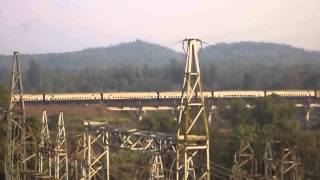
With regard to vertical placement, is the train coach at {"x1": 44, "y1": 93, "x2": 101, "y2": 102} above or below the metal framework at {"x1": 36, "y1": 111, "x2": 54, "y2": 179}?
above

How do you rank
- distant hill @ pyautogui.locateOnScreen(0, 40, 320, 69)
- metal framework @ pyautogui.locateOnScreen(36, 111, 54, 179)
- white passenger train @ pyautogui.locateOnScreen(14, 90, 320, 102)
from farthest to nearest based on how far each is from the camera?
distant hill @ pyautogui.locateOnScreen(0, 40, 320, 69), white passenger train @ pyautogui.locateOnScreen(14, 90, 320, 102), metal framework @ pyautogui.locateOnScreen(36, 111, 54, 179)

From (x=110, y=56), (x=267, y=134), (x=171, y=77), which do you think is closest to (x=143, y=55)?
(x=110, y=56)

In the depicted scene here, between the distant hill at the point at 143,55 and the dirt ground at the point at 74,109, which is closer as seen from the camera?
the dirt ground at the point at 74,109

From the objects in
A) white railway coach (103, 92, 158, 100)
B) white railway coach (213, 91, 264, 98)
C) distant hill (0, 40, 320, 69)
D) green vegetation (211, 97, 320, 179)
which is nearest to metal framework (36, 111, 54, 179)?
green vegetation (211, 97, 320, 179)

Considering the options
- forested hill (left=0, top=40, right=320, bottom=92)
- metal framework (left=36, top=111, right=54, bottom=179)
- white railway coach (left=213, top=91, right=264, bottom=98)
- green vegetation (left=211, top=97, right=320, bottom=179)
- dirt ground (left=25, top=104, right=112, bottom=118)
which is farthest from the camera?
forested hill (left=0, top=40, right=320, bottom=92)

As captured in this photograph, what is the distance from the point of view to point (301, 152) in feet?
79.8

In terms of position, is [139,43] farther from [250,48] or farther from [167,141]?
[167,141]

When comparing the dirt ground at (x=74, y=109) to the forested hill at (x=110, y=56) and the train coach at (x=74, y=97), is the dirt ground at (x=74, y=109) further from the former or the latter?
the forested hill at (x=110, y=56)

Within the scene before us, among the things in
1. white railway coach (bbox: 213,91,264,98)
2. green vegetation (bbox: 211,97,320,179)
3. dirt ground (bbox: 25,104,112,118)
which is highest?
white railway coach (bbox: 213,91,264,98)


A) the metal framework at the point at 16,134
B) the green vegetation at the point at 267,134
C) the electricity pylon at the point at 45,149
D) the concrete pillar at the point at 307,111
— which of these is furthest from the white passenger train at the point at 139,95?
the metal framework at the point at 16,134

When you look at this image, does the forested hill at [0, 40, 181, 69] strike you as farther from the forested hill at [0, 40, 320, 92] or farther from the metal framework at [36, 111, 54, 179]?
the metal framework at [36, 111, 54, 179]

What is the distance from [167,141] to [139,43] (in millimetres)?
185527

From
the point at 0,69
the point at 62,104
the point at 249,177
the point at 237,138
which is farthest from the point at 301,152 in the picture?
the point at 0,69

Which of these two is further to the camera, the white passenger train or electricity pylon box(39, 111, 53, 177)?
the white passenger train
